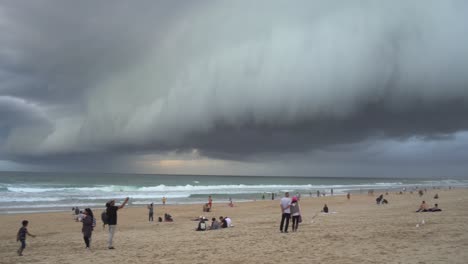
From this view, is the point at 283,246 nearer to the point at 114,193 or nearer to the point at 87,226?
the point at 87,226

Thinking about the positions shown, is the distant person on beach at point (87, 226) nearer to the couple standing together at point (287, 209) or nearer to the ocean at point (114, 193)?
the couple standing together at point (287, 209)

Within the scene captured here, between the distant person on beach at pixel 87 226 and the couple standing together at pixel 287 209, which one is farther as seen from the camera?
the couple standing together at pixel 287 209

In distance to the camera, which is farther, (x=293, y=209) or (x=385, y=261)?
(x=293, y=209)

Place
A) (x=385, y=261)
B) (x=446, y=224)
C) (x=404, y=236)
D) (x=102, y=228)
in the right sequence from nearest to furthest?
(x=385, y=261) < (x=404, y=236) < (x=446, y=224) < (x=102, y=228)

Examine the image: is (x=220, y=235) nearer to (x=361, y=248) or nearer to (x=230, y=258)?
(x=230, y=258)

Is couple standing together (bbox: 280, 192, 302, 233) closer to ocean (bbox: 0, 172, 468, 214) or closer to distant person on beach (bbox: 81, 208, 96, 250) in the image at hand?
distant person on beach (bbox: 81, 208, 96, 250)

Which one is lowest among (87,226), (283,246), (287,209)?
(283,246)

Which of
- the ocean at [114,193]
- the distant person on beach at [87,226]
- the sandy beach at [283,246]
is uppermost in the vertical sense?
the distant person on beach at [87,226]

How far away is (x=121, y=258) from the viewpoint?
1277 cm

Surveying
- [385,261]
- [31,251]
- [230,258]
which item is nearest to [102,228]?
[31,251]

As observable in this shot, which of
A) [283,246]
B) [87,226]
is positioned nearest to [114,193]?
[87,226]

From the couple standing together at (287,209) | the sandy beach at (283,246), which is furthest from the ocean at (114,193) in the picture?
the couple standing together at (287,209)

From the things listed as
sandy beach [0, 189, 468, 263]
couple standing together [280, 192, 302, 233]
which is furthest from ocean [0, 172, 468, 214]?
couple standing together [280, 192, 302, 233]

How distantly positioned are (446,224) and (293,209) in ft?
22.6
